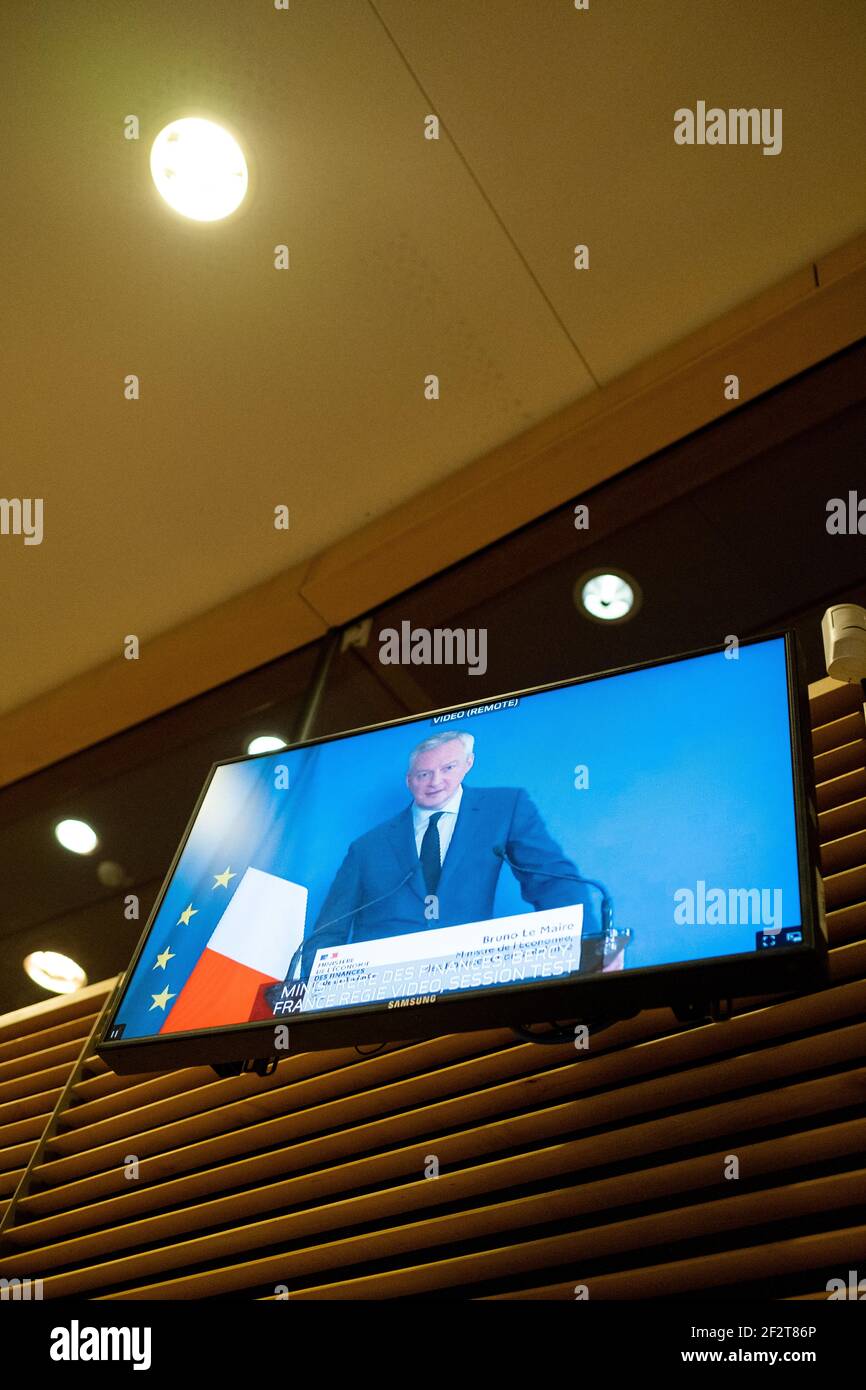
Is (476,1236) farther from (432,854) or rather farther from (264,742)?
(264,742)

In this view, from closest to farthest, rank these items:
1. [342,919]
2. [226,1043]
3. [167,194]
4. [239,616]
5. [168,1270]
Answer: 1. [226,1043]
2. [342,919]
3. [168,1270]
4. [167,194]
5. [239,616]

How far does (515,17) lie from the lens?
121 inches

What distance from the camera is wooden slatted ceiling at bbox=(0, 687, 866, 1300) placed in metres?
1.81

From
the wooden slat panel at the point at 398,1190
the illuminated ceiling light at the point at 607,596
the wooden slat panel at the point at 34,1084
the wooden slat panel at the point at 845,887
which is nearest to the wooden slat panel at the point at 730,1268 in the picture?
the wooden slat panel at the point at 398,1190

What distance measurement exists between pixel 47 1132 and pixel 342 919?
1418 millimetres

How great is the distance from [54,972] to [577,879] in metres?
3.09

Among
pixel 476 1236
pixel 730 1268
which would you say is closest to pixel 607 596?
pixel 476 1236

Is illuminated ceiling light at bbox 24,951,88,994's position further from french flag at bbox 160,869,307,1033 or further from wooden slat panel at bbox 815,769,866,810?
wooden slat panel at bbox 815,769,866,810

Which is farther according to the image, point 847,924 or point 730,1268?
point 847,924

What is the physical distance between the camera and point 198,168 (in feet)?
10.8

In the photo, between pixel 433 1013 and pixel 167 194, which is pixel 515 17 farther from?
pixel 433 1013

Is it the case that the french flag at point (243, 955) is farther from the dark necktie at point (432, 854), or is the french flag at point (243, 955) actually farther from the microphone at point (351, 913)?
the dark necktie at point (432, 854)

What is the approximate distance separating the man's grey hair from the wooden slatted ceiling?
1.99 feet
